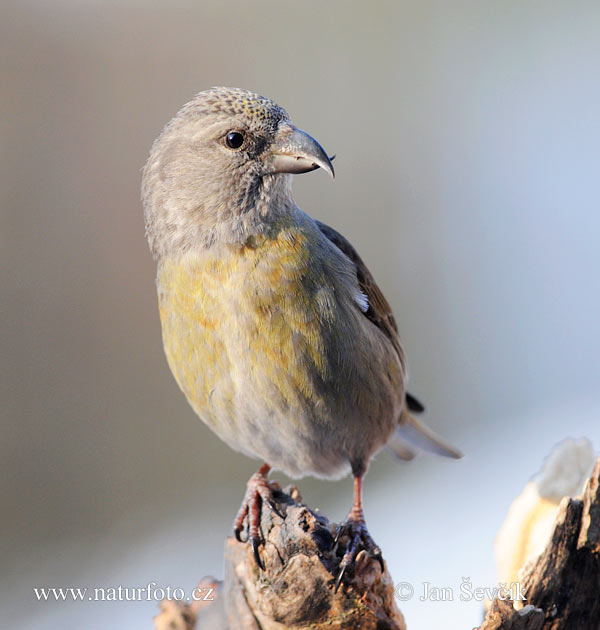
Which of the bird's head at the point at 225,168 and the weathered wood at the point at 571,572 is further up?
the bird's head at the point at 225,168

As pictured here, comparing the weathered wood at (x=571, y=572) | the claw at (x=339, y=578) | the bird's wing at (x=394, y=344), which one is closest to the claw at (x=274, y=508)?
the claw at (x=339, y=578)

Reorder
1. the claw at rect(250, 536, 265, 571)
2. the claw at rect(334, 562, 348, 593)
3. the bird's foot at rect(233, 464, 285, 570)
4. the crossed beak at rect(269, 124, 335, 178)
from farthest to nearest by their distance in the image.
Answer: the bird's foot at rect(233, 464, 285, 570)
the claw at rect(250, 536, 265, 571)
the claw at rect(334, 562, 348, 593)
the crossed beak at rect(269, 124, 335, 178)

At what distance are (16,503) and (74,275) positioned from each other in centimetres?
171

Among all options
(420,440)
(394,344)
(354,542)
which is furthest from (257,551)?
(420,440)

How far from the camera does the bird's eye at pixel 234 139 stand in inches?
105

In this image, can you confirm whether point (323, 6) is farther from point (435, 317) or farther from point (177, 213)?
point (177, 213)

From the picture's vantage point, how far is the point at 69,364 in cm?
576

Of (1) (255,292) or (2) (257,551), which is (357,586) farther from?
(1) (255,292)

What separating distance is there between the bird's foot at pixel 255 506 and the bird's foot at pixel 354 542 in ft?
0.88

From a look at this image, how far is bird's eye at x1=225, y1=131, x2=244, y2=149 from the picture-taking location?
267cm

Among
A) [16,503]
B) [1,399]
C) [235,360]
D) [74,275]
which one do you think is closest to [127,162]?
[74,275]

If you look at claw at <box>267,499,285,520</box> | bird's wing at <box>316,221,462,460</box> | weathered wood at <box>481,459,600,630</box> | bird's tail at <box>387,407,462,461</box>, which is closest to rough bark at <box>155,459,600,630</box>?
weathered wood at <box>481,459,600,630</box>

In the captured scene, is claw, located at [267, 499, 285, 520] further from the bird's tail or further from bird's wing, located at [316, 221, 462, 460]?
the bird's tail

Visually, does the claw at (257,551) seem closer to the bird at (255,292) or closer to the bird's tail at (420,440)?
the bird at (255,292)
